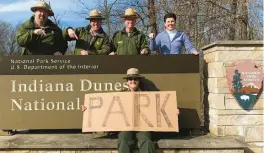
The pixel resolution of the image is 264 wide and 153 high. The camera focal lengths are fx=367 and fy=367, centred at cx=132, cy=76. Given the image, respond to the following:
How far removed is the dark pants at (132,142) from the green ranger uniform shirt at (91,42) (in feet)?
4.99

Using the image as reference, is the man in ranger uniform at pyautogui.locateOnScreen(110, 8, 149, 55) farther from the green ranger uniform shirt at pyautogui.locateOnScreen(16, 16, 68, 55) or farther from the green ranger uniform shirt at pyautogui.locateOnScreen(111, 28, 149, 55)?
the green ranger uniform shirt at pyautogui.locateOnScreen(16, 16, 68, 55)

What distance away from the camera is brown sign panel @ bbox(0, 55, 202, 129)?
5.66 m

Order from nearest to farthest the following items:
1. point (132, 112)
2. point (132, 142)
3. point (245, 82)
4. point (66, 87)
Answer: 1. point (132, 142)
2. point (132, 112)
3. point (245, 82)
4. point (66, 87)

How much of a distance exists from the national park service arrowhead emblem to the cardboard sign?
36.0 inches

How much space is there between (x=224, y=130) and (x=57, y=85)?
264cm

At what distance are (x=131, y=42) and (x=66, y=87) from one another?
124cm

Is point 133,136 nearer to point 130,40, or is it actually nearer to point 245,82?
point 130,40

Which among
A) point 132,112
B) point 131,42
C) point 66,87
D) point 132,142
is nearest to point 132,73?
point 132,112

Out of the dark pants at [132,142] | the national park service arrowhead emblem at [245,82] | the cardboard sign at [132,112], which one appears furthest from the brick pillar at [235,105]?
the dark pants at [132,142]

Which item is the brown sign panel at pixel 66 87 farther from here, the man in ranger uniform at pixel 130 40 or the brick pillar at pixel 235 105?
Answer: the brick pillar at pixel 235 105

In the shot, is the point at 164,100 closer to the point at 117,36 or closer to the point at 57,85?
the point at 117,36

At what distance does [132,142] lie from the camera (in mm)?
4871

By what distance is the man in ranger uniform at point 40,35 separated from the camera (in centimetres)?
552

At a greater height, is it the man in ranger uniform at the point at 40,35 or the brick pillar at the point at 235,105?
the man in ranger uniform at the point at 40,35
